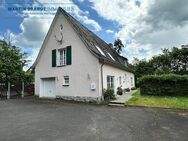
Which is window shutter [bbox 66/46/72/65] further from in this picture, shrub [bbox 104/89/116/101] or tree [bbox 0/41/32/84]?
tree [bbox 0/41/32/84]

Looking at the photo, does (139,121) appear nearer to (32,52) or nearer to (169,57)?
(32,52)

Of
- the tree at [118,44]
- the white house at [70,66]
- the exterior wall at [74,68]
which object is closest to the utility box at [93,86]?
the white house at [70,66]

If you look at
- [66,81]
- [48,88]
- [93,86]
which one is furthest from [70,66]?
[48,88]

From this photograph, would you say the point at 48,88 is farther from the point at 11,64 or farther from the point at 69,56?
the point at 11,64

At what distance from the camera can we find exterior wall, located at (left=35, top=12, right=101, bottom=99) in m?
13.5

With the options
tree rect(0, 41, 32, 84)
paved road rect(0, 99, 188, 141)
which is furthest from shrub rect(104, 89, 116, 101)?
tree rect(0, 41, 32, 84)

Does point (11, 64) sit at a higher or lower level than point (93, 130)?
higher

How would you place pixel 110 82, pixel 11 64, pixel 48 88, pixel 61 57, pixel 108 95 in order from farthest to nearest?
pixel 11 64, pixel 48 88, pixel 61 57, pixel 110 82, pixel 108 95

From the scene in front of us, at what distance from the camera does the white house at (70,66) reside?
44.3 feet

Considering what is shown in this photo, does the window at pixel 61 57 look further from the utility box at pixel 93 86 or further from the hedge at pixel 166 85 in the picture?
the hedge at pixel 166 85

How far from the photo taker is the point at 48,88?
16875 millimetres

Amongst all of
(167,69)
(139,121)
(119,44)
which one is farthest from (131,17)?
(119,44)

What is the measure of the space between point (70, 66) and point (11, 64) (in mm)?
7092

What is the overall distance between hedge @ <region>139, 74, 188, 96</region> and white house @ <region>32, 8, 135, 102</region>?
10.1 ft
